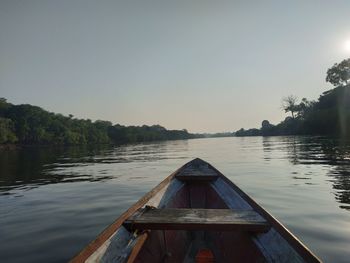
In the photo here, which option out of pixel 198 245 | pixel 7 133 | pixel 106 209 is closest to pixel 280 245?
pixel 198 245

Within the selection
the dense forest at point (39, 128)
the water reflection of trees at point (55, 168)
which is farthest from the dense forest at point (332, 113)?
the dense forest at point (39, 128)

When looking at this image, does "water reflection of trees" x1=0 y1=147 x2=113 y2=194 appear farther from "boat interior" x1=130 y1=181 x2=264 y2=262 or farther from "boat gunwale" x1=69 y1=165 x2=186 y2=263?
"boat gunwale" x1=69 y1=165 x2=186 y2=263

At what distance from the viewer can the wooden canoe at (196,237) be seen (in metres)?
3.27

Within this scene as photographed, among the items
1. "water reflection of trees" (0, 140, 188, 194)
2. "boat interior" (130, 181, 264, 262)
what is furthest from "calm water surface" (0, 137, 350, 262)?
"boat interior" (130, 181, 264, 262)

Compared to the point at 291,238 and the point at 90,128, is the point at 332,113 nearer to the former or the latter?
the point at 291,238

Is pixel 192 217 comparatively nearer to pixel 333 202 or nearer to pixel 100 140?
pixel 333 202

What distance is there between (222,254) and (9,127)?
11539cm

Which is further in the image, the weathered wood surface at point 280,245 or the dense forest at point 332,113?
the dense forest at point 332,113

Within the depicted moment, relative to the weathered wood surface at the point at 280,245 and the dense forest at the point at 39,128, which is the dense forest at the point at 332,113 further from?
the dense forest at the point at 39,128

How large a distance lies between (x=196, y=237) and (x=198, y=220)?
2410 mm

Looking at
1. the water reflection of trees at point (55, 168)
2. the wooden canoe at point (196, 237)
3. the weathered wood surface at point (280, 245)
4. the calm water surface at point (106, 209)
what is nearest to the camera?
the weathered wood surface at point (280, 245)

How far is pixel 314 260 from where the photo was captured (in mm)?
2725

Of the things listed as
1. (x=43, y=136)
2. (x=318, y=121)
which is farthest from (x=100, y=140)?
(x=318, y=121)

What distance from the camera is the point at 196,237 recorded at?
6.20m
